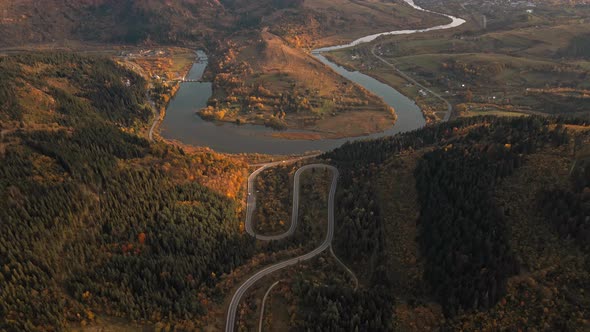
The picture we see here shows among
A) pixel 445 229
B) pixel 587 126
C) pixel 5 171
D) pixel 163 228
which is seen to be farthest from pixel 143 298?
pixel 587 126

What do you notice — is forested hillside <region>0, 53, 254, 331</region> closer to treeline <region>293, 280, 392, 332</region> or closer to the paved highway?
the paved highway

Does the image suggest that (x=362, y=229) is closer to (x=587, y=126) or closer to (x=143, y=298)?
(x=143, y=298)

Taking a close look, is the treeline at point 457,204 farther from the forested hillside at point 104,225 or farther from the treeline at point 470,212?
the forested hillside at point 104,225

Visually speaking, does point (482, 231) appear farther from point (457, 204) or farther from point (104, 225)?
point (104, 225)

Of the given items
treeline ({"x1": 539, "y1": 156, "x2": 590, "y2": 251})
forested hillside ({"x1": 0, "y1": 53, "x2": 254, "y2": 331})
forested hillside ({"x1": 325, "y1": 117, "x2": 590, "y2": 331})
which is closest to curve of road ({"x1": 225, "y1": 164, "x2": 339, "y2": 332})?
forested hillside ({"x1": 325, "y1": 117, "x2": 590, "y2": 331})

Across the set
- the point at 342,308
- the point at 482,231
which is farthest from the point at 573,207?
the point at 342,308

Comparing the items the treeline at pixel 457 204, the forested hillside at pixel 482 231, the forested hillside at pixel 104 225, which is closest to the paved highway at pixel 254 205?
the forested hillside at pixel 104 225
